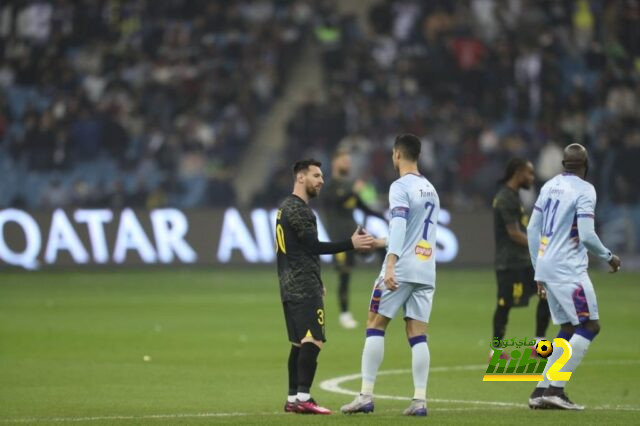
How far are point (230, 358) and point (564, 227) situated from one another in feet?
20.2

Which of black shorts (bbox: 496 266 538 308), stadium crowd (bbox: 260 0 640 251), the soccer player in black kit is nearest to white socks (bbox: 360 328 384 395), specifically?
the soccer player in black kit

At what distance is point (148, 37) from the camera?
125 ft

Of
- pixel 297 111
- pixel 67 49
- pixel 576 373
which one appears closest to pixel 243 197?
pixel 297 111

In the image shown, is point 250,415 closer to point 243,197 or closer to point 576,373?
point 576,373

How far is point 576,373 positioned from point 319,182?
4729 mm

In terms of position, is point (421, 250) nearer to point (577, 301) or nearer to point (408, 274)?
point (408, 274)

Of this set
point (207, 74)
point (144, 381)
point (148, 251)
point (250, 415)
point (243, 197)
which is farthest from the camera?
point (207, 74)

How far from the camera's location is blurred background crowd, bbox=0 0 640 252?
106ft

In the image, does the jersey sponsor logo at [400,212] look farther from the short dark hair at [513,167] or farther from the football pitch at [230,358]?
the short dark hair at [513,167]

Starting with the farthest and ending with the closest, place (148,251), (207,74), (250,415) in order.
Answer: (207,74) < (148,251) < (250,415)

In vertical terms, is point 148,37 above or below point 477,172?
above

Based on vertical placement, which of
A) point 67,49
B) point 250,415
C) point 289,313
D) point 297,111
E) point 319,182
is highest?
point 67,49

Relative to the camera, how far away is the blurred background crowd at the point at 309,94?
32.4 metres

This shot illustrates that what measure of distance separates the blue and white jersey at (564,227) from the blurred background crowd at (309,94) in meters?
19.5
